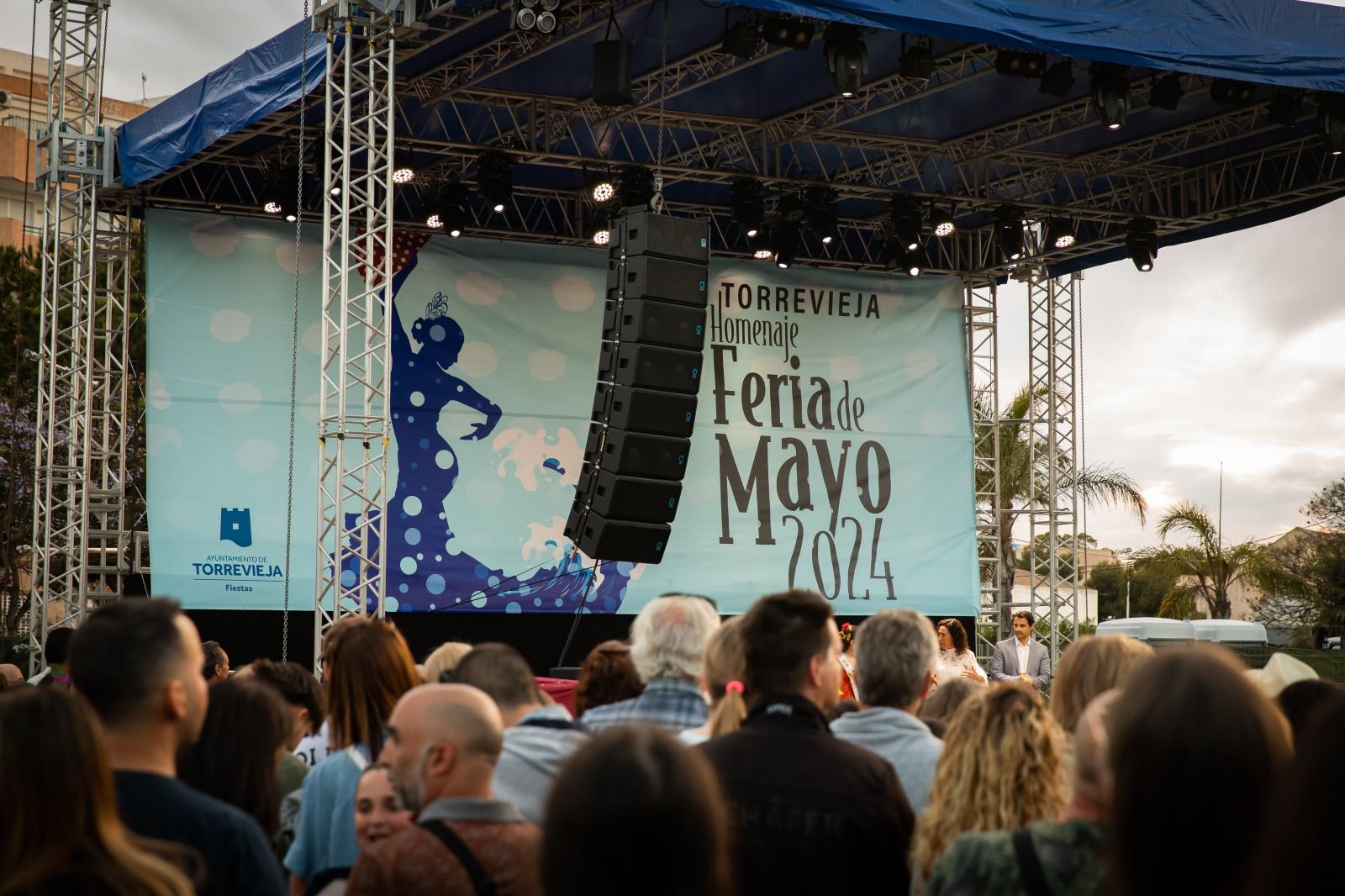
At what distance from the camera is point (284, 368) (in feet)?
40.7

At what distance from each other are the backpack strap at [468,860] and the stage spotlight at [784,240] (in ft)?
37.5

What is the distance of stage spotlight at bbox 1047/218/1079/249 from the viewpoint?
44.5 feet

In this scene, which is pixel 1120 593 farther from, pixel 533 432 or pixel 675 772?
pixel 675 772

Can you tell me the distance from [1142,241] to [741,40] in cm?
555

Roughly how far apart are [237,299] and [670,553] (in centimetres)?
474

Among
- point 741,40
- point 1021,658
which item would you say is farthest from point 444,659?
point 1021,658

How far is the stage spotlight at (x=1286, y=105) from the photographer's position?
10828 mm

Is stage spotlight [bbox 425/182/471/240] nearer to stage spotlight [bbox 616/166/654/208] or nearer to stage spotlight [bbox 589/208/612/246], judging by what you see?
stage spotlight [bbox 589/208/612/246]

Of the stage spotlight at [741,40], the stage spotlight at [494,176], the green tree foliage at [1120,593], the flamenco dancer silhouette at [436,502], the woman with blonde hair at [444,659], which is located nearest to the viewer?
the woman with blonde hair at [444,659]

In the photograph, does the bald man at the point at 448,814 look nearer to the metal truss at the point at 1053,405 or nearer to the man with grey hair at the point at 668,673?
Answer: the man with grey hair at the point at 668,673

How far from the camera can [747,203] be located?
41.3ft

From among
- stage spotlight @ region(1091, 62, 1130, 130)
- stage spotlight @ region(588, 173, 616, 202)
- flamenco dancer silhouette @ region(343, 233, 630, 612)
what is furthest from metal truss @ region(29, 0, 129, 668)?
stage spotlight @ region(1091, 62, 1130, 130)

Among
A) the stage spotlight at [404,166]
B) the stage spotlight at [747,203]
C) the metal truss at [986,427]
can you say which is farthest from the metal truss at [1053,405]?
the stage spotlight at [404,166]

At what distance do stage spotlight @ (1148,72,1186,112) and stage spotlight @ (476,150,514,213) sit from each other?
17.2 feet
